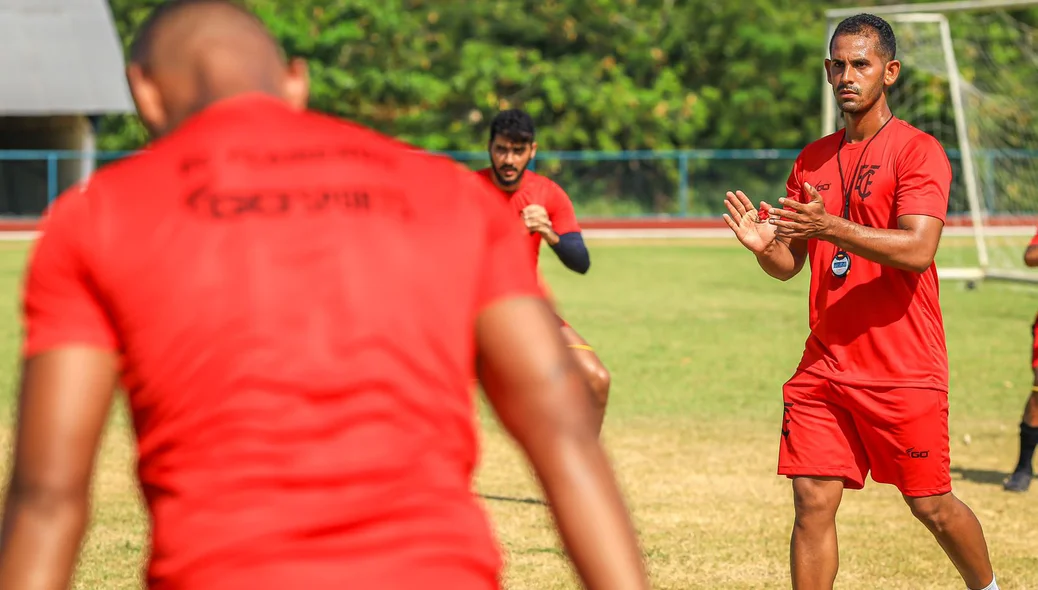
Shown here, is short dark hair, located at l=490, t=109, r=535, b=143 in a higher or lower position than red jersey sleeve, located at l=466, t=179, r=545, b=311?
lower

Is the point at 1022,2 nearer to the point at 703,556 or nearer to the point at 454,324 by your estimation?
the point at 703,556

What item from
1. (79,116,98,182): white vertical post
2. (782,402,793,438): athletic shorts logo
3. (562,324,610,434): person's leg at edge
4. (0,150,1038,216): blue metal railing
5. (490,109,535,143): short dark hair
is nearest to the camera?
(782,402,793,438): athletic shorts logo

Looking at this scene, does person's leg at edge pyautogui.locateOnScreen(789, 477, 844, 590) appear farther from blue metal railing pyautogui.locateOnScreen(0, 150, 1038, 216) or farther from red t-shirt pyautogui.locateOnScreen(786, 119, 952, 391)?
blue metal railing pyautogui.locateOnScreen(0, 150, 1038, 216)

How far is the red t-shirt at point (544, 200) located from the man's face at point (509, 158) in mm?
101

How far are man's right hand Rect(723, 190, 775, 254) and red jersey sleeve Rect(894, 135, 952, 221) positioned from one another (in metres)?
0.49

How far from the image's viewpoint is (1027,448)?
8422 mm

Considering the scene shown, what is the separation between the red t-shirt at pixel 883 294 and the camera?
5.21 meters

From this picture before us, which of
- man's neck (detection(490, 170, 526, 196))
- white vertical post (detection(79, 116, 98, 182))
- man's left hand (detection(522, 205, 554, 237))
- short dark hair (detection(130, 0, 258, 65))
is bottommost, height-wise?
white vertical post (detection(79, 116, 98, 182))

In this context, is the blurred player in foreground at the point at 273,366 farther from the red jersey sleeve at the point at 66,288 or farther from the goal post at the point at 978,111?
the goal post at the point at 978,111

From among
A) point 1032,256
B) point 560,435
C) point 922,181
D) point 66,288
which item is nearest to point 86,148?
point 1032,256

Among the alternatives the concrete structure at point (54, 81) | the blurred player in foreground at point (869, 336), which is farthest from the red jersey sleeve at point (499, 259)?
the concrete structure at point (54, 81)

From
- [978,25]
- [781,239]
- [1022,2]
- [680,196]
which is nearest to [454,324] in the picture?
[781,239]

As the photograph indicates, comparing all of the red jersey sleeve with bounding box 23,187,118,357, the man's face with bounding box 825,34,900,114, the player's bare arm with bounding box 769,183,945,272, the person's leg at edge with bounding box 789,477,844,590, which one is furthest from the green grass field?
the red jersey sleeve with bounding box 23,187,118,357

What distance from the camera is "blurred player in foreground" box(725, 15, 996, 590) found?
5141 mm
